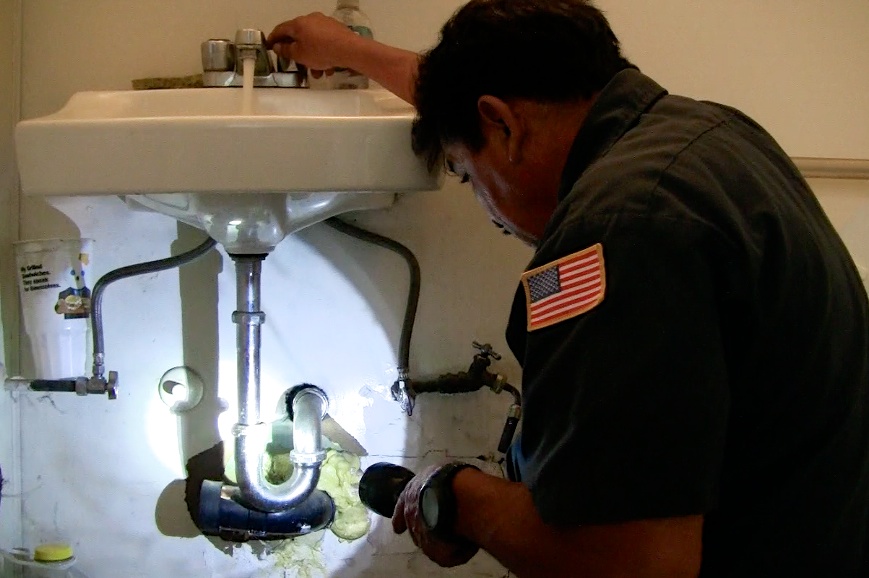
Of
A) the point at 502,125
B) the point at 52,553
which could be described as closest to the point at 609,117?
the point at 502,125

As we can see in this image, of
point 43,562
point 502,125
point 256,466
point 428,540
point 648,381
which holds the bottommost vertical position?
point 43,562

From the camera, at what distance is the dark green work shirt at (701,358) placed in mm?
469

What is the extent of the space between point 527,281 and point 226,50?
67 centimetres

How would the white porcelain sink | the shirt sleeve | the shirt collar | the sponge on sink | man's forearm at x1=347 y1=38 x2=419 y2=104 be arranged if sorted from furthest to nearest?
the sponge on sink → man's forearm at x1=347 y1=38 x2=419 y2=104 → the white porcelain sink → the shirt collar → the shirt sleeve

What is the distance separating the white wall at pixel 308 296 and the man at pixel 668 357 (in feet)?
1.79

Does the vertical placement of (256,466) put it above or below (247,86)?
below

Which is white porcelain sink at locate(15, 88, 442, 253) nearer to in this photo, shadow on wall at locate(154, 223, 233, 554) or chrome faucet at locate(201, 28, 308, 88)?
chrome faucet at locate(201, 28, 308, 88)

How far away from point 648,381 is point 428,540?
0.27m

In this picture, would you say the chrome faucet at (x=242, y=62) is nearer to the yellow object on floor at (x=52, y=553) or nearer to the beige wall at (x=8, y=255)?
the beige wall at (x=8, y=255)

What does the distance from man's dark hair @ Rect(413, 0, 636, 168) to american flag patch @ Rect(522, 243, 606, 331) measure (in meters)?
0.20

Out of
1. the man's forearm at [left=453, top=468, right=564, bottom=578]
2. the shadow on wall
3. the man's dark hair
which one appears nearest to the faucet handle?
the shadow on wall

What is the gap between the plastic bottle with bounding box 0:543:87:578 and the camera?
3.54 feet

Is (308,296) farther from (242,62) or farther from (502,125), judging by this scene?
(502,125)

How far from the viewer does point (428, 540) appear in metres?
0.64
